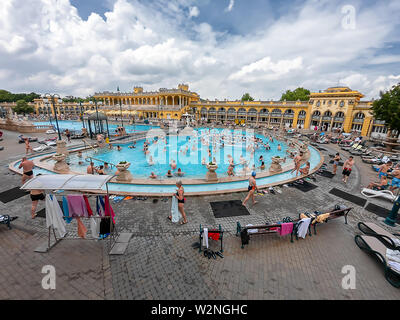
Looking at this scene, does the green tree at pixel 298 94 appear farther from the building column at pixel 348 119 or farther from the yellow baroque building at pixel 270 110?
the building column at pixel 348 119

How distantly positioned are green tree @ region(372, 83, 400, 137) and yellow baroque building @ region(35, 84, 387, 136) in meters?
5.35

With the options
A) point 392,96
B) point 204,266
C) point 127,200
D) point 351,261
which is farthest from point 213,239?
point 392,96

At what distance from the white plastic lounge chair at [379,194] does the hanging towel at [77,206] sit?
12399 mm

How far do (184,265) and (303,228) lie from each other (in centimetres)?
383

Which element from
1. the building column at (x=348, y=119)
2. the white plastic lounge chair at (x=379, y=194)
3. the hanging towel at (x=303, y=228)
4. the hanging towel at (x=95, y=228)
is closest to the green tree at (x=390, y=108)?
the building column at (x=348, y=119)

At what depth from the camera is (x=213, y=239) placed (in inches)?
194

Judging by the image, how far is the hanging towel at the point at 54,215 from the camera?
4.47 meters

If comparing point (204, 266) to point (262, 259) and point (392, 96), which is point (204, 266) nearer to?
point (262, 259)

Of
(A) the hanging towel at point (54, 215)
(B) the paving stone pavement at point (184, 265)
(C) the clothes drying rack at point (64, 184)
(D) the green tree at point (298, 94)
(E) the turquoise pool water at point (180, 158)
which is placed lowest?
(E) the turquoise pool water at point (180, 158)

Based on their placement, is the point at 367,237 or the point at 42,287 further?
the point at 367,237

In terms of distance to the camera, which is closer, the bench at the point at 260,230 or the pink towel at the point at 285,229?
the bench at the point at 260,230

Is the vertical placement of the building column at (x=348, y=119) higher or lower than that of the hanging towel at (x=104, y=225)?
higher

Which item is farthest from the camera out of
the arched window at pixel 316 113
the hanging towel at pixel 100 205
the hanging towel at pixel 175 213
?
the arched window at pixel 316 113
